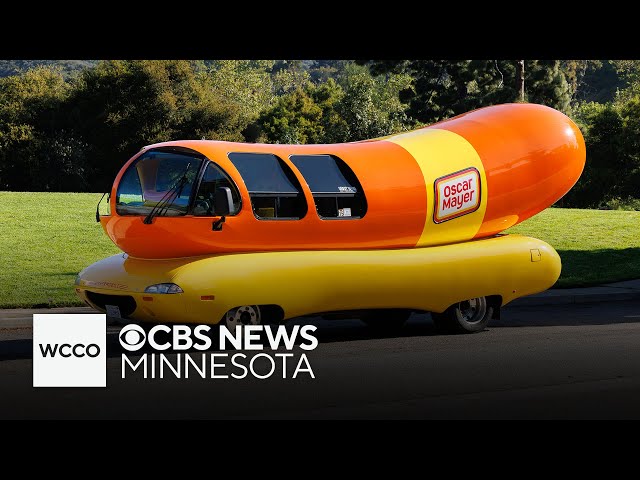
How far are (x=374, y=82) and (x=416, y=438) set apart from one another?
79526mm

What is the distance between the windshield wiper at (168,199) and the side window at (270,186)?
1.98 feet

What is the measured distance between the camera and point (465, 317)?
1402cm

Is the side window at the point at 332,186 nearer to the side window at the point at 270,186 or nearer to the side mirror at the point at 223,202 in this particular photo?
the side window at the point at 270,186

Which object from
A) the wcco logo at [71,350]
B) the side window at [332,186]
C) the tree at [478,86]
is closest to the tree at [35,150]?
the tree at [478,86]

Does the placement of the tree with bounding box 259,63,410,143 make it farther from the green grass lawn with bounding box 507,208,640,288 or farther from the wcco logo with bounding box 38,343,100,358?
the wcco logo with bounding box 38,343,100,358

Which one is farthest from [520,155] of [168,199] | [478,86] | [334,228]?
[478,86]

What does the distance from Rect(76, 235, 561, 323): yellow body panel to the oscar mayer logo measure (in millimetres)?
440

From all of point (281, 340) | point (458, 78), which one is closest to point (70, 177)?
point (458, 78)

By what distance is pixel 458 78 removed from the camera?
46.2 meters

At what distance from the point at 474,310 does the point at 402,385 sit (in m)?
4.19

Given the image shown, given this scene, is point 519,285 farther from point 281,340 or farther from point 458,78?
point 458,78

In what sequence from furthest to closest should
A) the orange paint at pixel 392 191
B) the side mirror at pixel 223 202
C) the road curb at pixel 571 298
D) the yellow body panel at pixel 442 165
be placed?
the road curb at pixel 571 298 → the yellow body panel at pixel 442 165 → the orange paint at pixel 392 191 → the side mirror at pixel 223 202

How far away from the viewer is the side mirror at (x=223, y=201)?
1193 centimetres
